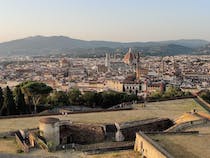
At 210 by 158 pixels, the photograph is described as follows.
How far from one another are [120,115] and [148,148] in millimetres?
9702

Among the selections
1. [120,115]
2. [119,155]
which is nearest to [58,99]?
[120,115]

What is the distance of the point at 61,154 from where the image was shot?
59.8ft

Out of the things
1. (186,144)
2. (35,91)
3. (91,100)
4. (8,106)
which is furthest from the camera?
(91,100)

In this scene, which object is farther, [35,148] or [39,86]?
[39,86]

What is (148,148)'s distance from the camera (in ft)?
54.7

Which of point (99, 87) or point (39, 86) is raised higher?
point (39, 86)

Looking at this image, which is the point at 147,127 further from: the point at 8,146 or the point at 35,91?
the point at 35,91

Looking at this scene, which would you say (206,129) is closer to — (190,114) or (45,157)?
(190,114)

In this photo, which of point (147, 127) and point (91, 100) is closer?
point (147, 127)

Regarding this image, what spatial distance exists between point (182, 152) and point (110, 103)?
27535mm

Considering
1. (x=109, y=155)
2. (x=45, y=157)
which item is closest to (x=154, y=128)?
(x=109, y=155)

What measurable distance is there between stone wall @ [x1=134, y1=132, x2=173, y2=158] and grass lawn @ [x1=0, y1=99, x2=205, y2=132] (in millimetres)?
5881

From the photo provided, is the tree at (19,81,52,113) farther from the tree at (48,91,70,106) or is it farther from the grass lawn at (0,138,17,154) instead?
the grass lawn at (0,138,17,154)

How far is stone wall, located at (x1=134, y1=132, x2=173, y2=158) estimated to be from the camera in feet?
49.8
